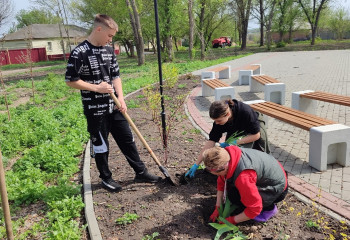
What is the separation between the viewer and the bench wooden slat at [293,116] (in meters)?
4.22

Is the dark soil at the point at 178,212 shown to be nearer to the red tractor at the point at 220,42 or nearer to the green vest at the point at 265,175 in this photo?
the green vest at the point at 265,175

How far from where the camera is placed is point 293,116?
185 inches

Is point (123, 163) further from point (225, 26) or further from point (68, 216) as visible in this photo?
point (225, 26)

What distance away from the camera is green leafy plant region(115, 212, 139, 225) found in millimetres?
3107

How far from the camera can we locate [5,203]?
2.29 metres

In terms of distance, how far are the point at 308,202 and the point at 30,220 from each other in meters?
2.96

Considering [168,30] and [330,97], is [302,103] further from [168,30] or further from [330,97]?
[168,30]

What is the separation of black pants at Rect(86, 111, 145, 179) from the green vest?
135 centimetres

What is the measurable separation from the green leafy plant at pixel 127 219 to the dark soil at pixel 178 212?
0.03 m

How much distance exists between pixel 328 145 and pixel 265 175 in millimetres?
1720

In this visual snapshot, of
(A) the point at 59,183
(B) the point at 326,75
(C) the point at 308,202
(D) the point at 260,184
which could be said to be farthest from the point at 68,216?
(B) the point at 326,75

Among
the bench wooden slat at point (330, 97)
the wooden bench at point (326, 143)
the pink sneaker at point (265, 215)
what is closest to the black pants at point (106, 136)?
the pink sneaker at point (265, 215)

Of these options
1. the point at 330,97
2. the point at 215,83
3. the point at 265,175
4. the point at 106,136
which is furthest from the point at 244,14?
the point at 265,175

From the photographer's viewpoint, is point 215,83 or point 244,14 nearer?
point 215,83
